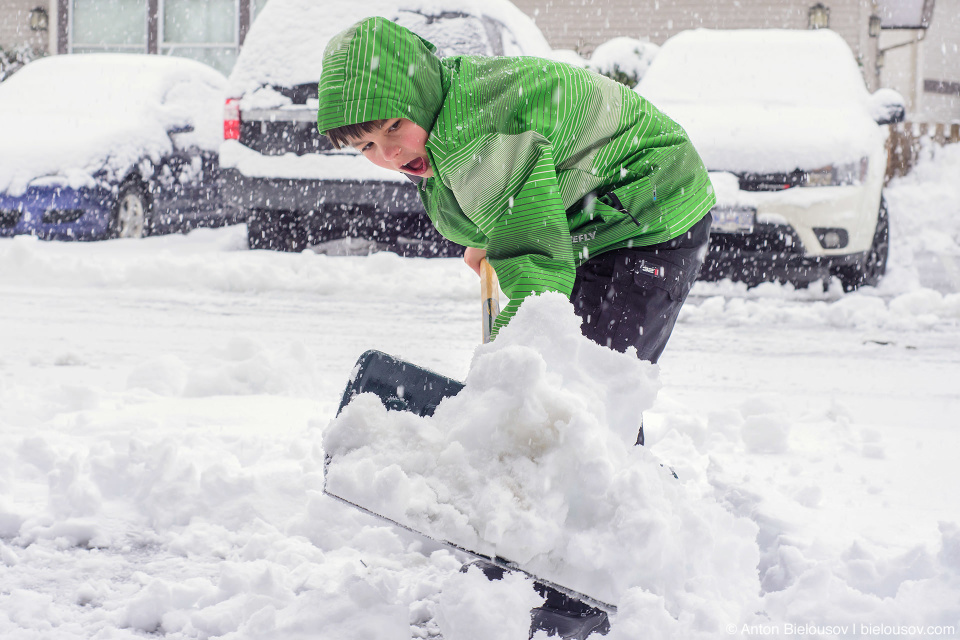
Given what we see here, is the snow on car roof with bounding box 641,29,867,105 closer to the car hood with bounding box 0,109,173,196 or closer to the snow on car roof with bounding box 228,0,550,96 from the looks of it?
the snow on car roof with bounding box 228,0,550,96

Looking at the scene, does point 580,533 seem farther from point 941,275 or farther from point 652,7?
point 652,7

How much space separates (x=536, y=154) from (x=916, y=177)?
11.4 m

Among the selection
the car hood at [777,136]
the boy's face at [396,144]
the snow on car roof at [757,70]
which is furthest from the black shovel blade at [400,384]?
the snow on car roof at [757,70]

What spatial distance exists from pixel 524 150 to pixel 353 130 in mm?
338

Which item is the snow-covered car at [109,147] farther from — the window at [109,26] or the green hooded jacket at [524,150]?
the window at [109,26]

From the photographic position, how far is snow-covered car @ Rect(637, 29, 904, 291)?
525 centimetres

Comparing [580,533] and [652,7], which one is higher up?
[652,7]

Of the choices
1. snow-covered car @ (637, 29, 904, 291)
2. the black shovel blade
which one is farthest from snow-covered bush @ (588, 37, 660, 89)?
the black shovel blade

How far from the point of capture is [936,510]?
90.2 inches

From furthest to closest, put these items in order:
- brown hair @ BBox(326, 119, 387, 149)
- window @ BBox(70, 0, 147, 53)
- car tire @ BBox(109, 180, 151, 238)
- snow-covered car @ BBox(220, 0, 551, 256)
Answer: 1. window @ BBox(70, 0, 147, 53)
2. car tire @ BBox(109, 180, 151, 238)
3. snow-covered car @ BBox(220, 0, 551, 256)
4. brown hair @ BBox(326, 119, 387, 149)

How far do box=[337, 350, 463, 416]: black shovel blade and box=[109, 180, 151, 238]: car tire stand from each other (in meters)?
5.86

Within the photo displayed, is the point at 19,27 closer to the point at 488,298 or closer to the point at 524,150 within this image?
the point at 488,298

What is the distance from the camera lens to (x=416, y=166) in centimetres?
193

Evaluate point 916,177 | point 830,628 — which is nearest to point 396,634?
point 830,628
